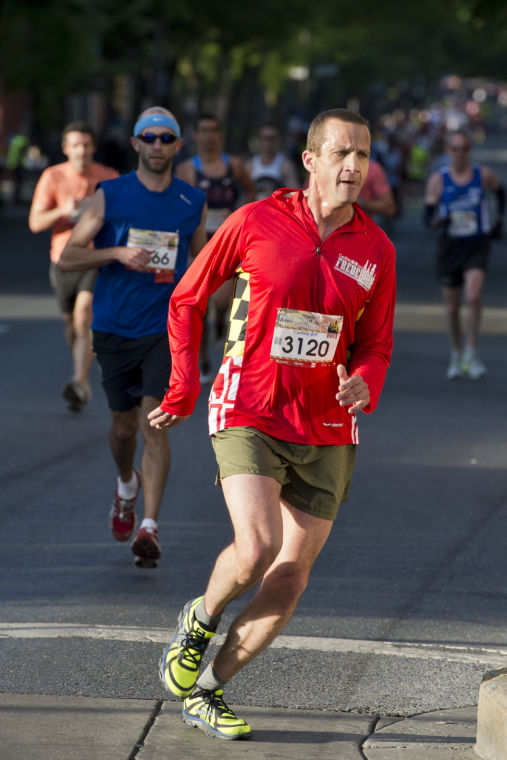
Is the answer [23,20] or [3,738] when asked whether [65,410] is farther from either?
[23,20]

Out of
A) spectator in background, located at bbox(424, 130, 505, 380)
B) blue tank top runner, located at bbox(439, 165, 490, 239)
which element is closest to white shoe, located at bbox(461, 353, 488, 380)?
spectator in background, located at bbox(424, 130, 505, 380)

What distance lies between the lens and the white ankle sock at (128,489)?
6988mm

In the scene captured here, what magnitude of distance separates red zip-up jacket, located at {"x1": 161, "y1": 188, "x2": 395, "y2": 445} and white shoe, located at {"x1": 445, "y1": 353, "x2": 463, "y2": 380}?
8146 mm

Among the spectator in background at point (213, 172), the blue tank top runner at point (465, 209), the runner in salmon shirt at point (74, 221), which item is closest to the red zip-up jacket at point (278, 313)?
the runner in salmon shirt at point (74, 221)

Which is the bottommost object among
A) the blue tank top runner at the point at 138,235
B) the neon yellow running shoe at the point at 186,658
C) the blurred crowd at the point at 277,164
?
the blurred crowd at the point at 277,164

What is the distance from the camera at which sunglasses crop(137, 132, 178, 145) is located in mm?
6945

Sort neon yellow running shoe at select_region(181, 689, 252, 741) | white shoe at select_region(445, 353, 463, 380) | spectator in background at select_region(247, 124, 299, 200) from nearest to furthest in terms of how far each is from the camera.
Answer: neon yellow running shoe at select_region(181, 689, 252, 741), white shoe at select_region(445, 353, 463, 380), spectator in background at select_region(247, 124, 299, 200)

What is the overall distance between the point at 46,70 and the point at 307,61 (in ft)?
133

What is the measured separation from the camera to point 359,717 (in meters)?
4.79

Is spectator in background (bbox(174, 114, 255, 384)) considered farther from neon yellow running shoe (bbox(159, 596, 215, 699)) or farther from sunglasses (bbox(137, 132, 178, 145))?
neon yellow running shoe (bbox(159, 596, 215, 699))

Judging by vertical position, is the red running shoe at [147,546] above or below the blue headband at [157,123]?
below

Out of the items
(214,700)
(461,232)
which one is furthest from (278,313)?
(461,232)

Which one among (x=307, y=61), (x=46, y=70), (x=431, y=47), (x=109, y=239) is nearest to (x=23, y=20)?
(x=46, y=70)

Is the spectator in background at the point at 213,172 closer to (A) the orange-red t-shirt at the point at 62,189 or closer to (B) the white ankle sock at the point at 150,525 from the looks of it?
(A) the orange-red t-shirt at the point at 62,189
